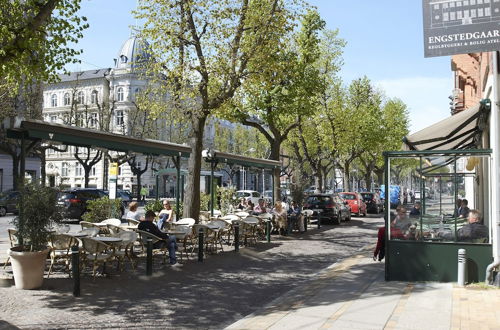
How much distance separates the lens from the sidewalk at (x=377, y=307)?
6.40 m

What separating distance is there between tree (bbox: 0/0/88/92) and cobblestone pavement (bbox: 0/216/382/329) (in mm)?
4531

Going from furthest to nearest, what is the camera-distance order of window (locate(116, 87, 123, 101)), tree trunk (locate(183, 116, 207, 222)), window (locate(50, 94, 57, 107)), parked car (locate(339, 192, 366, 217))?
1. window (locate(50, 94, 57, 107))
2. window (locate(116, 87, 123, 101))
3. parked car (locate(339, 192, 366, 217))
4. tree trunk (locate(183, 116, 207, 222))

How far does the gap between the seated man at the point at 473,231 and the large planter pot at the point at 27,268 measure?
7.58 m

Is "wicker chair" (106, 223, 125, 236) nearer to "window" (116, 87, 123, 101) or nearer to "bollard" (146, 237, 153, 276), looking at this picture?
"bollard" (146, 237, 153, 276)

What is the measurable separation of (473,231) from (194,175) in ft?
A: 28.8

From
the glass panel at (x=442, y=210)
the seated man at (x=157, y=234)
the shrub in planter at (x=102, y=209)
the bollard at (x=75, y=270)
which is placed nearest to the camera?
the bollard at (x=75, y=270)

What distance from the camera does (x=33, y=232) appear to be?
27.5 ft

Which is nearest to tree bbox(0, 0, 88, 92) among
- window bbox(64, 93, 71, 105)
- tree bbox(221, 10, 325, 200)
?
tree bbox(221, 10, 325, 200)

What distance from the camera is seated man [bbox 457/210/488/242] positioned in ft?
30.2

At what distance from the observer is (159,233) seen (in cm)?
1109

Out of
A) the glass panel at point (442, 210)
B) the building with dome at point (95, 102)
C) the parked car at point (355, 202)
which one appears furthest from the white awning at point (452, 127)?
the building with dome at point (95, 102)

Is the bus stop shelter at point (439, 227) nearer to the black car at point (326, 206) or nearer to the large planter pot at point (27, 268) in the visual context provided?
the large planter pot at point (27, 268)

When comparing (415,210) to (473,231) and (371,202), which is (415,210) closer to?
(473,231)

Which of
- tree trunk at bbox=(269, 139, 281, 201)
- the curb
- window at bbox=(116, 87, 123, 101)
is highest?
window at bbox=(116, 87, 123, 101)
